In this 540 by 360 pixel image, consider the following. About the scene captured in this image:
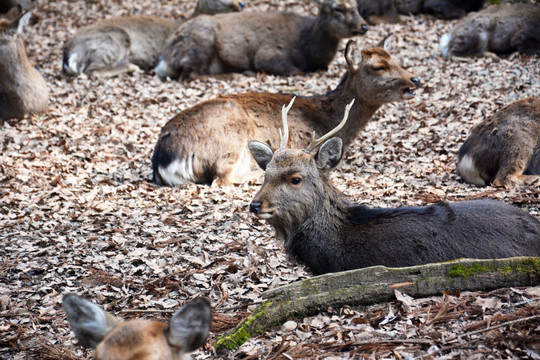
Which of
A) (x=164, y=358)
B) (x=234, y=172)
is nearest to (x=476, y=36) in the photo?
(x=234, y=172)

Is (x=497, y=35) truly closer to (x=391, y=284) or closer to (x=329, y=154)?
(x=329, y=154)

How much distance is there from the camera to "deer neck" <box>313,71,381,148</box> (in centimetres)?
884

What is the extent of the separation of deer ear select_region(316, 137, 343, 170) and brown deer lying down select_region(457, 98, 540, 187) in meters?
2.81

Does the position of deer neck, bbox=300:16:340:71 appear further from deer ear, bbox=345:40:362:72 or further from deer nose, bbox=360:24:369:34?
deer ear, bbox=345:40:362:72

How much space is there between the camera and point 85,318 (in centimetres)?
315

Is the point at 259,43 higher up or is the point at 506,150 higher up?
the point at 259,43

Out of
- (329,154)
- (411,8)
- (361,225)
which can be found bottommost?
(361,225)

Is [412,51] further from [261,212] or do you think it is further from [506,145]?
[261,212]

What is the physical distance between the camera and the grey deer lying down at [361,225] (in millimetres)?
4699

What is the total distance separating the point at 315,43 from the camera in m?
13.1

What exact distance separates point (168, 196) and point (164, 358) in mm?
5086

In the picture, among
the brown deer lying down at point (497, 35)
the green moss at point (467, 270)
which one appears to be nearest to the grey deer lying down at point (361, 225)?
the green moss at point (467, 270)

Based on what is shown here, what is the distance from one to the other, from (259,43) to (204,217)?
7.06 m

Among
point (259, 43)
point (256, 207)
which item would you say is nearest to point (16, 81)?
point (259, 43)
